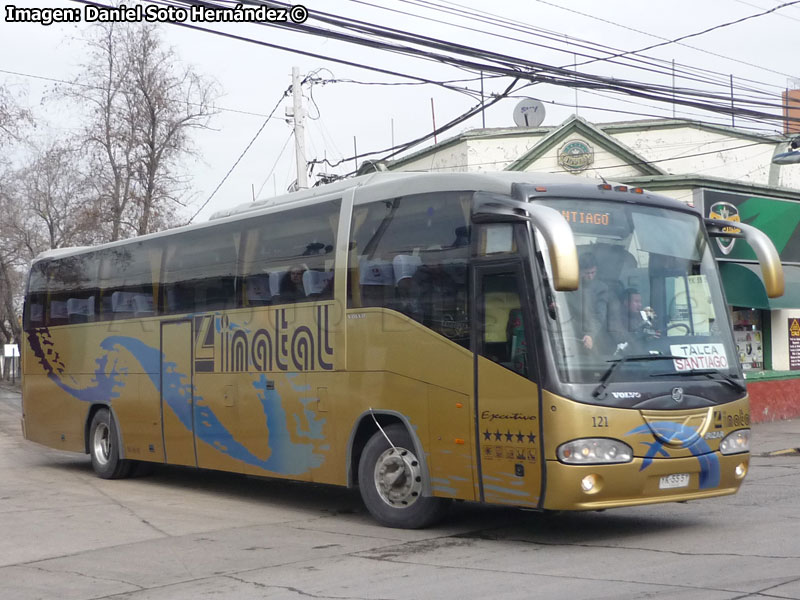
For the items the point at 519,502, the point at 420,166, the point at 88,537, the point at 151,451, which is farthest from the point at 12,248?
the point at 519,502

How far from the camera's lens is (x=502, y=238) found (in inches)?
372

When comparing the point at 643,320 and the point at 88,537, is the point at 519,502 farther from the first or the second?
the point at 88,537

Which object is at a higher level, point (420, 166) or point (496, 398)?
point (420, 166)

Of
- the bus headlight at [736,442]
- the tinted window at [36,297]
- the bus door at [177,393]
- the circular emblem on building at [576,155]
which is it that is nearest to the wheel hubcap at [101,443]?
the bus door at [177,393]

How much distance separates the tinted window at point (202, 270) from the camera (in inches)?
519

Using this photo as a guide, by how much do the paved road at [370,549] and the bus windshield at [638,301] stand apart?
159 centimetres

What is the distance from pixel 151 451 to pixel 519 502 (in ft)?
24.4

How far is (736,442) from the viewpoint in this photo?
31.8 feet

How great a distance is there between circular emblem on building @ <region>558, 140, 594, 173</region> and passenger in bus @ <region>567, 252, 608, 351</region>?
1781 centimetres

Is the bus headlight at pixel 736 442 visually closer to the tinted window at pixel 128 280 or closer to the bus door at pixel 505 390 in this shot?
the bus door at pixel 505 390

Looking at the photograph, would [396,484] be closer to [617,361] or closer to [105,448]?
[617,361]

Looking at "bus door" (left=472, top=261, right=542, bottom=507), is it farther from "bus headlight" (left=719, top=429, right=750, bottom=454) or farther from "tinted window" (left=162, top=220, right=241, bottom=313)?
"tinted window" (left=162, top=220, right=241, bottom=313)

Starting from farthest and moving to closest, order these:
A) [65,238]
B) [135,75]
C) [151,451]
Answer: [65,238], [135,75], [151,451]

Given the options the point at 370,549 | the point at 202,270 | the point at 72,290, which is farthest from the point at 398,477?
the point at 72,290
